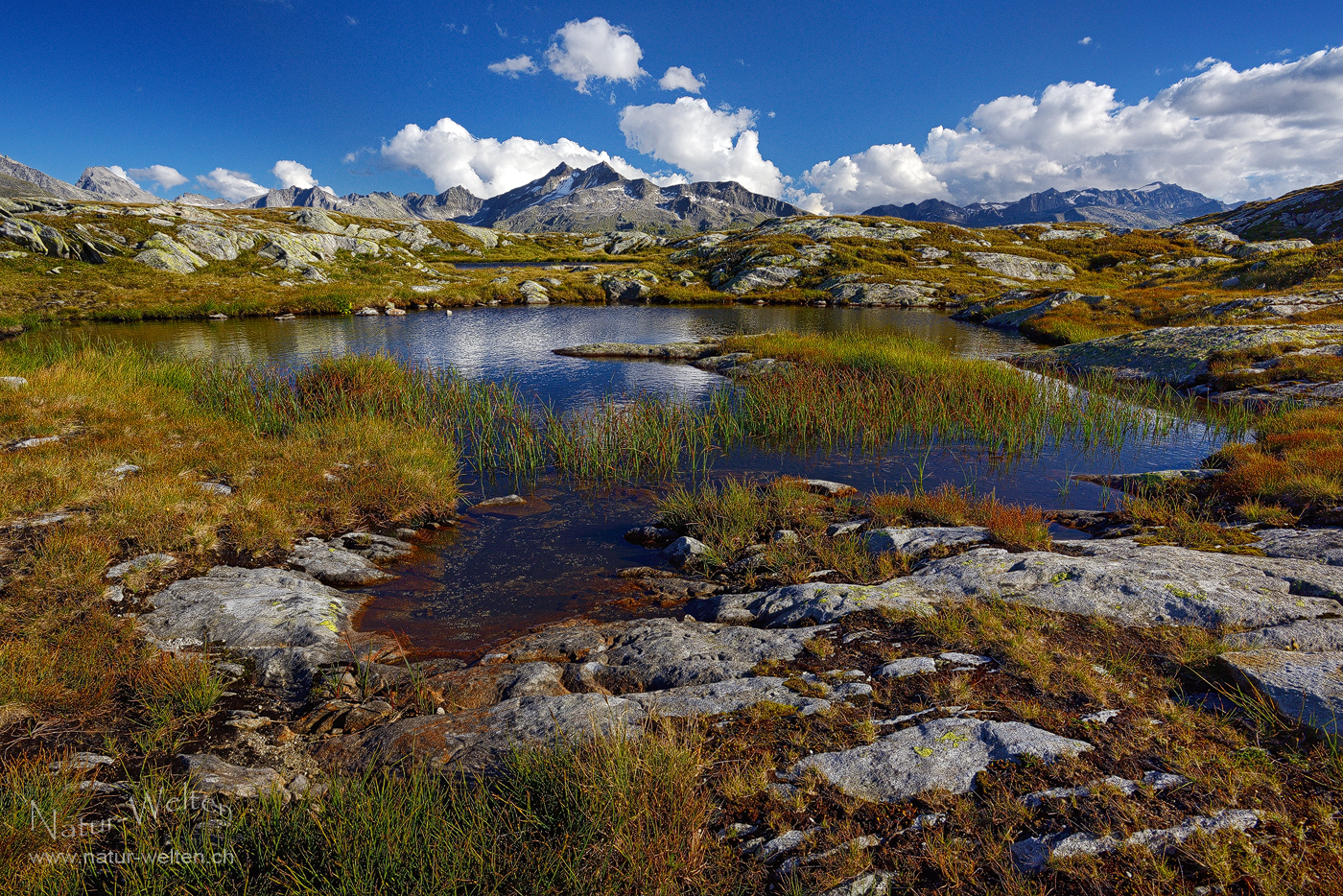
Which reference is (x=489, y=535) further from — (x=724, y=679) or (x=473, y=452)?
(x=724, y=679)

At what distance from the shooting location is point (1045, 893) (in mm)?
3227

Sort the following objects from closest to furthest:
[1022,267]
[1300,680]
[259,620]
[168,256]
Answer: [1300,680], [259,620], [168,256], [1022,267]

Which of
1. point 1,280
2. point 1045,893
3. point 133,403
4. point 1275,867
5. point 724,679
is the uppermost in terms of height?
point 1,280

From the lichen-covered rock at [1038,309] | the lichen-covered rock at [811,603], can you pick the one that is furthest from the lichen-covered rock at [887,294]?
the lichen-covered rock at [811,603]

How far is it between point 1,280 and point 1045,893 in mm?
79965

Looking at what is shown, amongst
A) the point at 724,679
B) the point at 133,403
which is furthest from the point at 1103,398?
the point at 133,403

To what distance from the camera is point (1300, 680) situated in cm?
460

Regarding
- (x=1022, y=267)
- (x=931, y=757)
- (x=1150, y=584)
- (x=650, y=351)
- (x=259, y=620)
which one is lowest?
(x=259, y=620)

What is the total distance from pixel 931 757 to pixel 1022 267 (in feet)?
317

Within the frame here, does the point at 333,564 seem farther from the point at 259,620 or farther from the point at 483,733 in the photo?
the point at 483,733

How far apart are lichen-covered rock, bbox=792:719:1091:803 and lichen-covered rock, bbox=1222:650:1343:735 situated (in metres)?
1.65

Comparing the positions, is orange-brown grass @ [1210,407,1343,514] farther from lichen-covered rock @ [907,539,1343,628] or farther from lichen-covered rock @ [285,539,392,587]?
lichen-covered rock @ [285,539,392,587]

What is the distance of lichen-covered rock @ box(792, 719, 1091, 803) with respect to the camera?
13.5 feet

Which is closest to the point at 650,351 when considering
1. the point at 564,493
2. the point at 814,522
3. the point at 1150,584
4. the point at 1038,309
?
the point at 564,493
